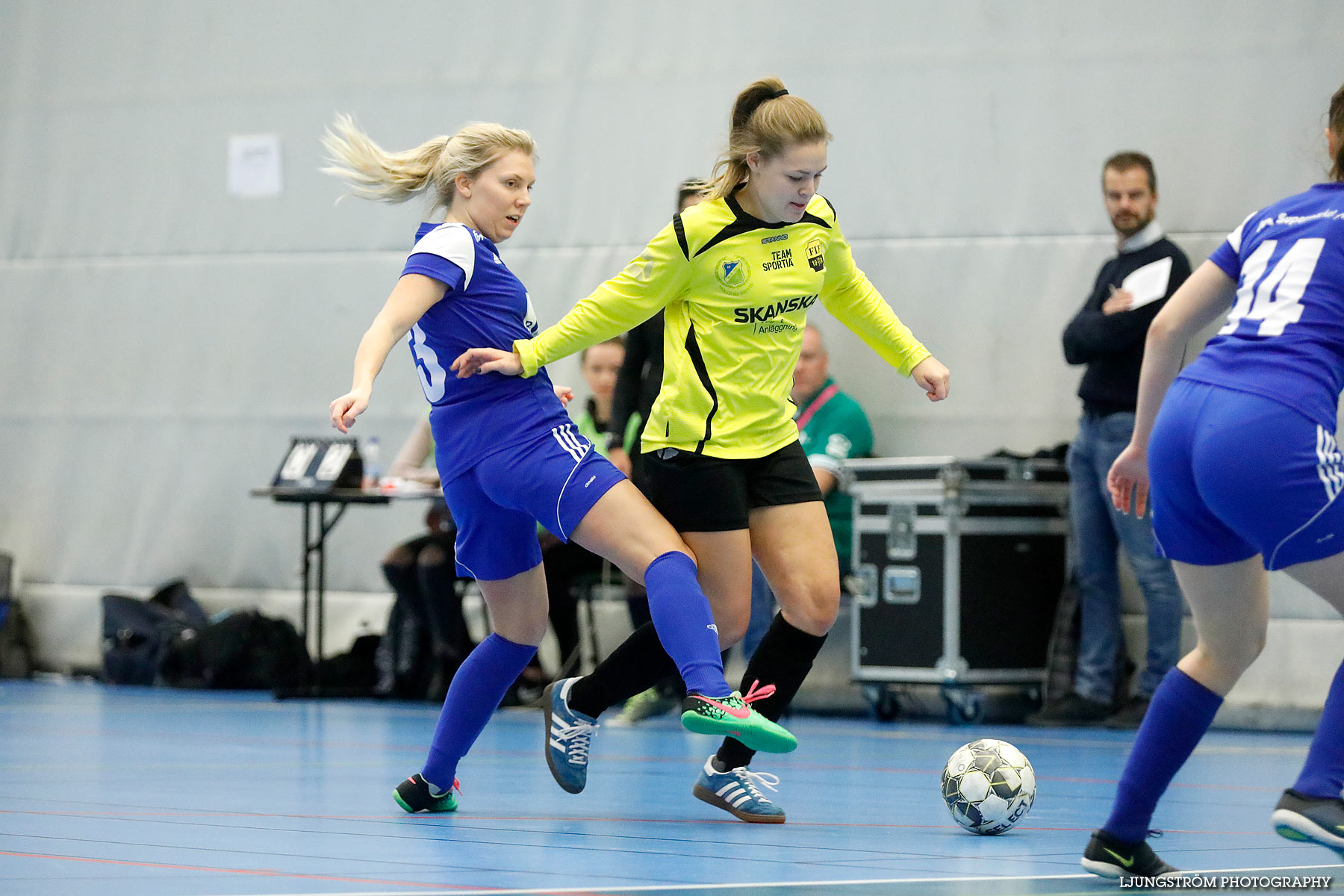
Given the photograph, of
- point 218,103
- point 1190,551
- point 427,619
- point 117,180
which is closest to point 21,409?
point 117,180

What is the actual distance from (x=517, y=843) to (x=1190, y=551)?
66.2 inches

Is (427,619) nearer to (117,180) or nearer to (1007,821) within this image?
(117,180)

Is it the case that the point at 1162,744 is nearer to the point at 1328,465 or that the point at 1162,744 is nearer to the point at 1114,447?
the point at 1328,465

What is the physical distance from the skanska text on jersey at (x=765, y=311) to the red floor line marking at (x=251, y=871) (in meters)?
1.60

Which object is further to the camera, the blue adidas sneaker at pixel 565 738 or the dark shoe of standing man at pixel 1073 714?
the dark shoe of standing man at pixel 1073 714

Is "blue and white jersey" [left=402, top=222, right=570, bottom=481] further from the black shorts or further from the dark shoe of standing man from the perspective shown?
the dark shoe of standing man

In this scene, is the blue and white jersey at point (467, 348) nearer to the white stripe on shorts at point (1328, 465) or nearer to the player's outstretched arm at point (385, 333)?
the player's outstretched arm at point (385, 333)

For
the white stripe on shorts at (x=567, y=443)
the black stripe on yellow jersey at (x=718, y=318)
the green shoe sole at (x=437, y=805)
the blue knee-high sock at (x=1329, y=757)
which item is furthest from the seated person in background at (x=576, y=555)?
the blue knee-high sock at (x=1329, y=757)

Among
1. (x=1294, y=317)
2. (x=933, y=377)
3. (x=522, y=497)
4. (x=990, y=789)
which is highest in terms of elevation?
(x=1294, y=317)

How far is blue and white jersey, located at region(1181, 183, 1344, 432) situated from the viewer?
9.31ft

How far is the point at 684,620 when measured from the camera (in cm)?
376

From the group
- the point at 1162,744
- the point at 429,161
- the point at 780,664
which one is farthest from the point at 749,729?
the point at 429,161

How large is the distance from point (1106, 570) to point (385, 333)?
422cm

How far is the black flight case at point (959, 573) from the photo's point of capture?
23.8 ft
